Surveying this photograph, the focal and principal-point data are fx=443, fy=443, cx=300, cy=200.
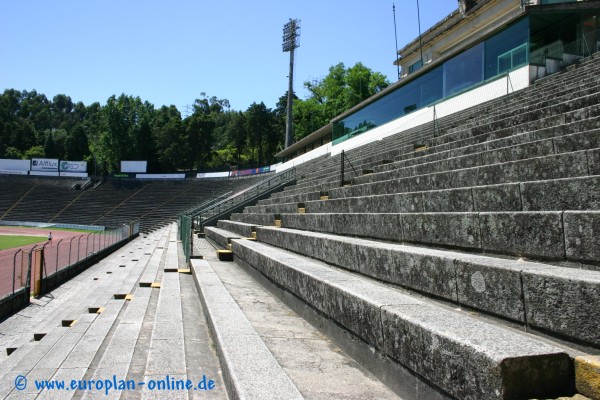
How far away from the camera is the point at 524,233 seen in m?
2.62

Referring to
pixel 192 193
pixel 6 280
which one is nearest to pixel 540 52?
pixel 6 280

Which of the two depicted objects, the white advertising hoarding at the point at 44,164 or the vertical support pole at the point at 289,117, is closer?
the vertical support pole at the point at 289,117

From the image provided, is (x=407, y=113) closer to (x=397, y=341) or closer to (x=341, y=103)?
(x=397, y=341)

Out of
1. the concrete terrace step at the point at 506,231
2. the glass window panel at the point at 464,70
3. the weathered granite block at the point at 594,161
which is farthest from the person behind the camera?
the glass window panel at the point at 464,70

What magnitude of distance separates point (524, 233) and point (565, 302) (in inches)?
33.0

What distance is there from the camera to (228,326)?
342 centimetres

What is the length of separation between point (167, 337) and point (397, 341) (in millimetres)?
2290

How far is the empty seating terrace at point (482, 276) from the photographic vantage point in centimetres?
168

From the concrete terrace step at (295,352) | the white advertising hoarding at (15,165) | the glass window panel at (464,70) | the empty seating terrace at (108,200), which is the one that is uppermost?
the white advertising hoarding at (15,165)

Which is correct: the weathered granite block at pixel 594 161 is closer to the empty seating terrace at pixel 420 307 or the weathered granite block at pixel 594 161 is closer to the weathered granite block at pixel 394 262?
the empty seating terrace at pixel 420 307

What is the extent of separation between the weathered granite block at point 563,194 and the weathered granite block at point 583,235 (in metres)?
0.44

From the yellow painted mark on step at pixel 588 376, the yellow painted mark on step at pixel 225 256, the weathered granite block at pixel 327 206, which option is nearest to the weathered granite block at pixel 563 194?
the yellow painted mark on step at pixel 588 376

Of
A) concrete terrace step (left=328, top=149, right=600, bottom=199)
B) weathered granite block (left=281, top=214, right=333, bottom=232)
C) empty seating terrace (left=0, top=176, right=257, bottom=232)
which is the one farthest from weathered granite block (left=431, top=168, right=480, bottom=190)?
empty seating terrace (left=0, top=176, right=257, bottom=232)

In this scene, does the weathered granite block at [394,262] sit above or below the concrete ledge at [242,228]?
below
